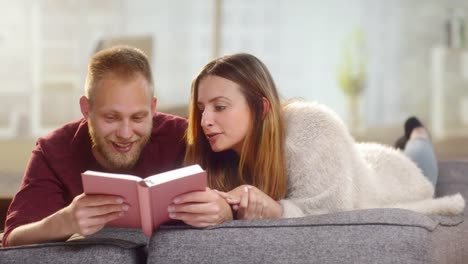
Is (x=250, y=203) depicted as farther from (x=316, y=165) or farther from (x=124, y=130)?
(x=124, y=130)

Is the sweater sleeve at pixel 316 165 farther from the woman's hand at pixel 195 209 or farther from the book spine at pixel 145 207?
the book spine at pixel 145 207

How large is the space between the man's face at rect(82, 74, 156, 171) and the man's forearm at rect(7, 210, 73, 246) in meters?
0.35

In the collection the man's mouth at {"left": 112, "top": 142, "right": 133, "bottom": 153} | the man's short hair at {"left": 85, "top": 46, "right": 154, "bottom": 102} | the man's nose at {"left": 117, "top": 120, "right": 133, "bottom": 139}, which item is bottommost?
the man's mouth at {"left": 112, "top": 142, "right": 133, "bottom": 153}

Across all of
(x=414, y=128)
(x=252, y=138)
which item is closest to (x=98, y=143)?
(x=252, y=138)

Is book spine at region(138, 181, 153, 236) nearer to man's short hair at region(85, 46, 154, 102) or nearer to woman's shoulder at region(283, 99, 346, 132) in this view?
man's short hair at region(85, 46, 154, 102)

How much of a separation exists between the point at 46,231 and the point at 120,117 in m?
0.42

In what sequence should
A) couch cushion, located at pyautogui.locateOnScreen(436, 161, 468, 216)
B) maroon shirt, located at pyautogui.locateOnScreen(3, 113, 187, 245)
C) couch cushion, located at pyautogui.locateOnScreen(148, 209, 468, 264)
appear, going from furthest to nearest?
1. couch cushion, located at pyautogui.locateOnScreen(436, 161, 468, 216)
2. maroon shirt, located at pyautogui.locateOnScreen(3, 113, 187, 245)
3. couch cushion, located at pyautogui.locateOnScreen(148, 209, 468, 264)

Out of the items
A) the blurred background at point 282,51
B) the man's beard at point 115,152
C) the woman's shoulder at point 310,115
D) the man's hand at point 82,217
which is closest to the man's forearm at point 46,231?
the man's hand at point 82,217

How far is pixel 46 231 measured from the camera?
1.99m

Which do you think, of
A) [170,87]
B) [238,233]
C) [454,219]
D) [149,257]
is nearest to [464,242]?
[454,219]

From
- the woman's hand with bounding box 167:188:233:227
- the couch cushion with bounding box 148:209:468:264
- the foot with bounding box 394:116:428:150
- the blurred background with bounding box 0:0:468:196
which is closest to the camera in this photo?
the couch cushion with bounding box 148:209:468:264

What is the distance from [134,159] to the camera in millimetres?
2387

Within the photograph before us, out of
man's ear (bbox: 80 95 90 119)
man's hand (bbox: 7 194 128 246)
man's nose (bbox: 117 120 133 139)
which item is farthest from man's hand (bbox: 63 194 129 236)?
man's ear (bbox: 80 95 90 119)

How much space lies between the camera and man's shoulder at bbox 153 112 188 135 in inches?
102
